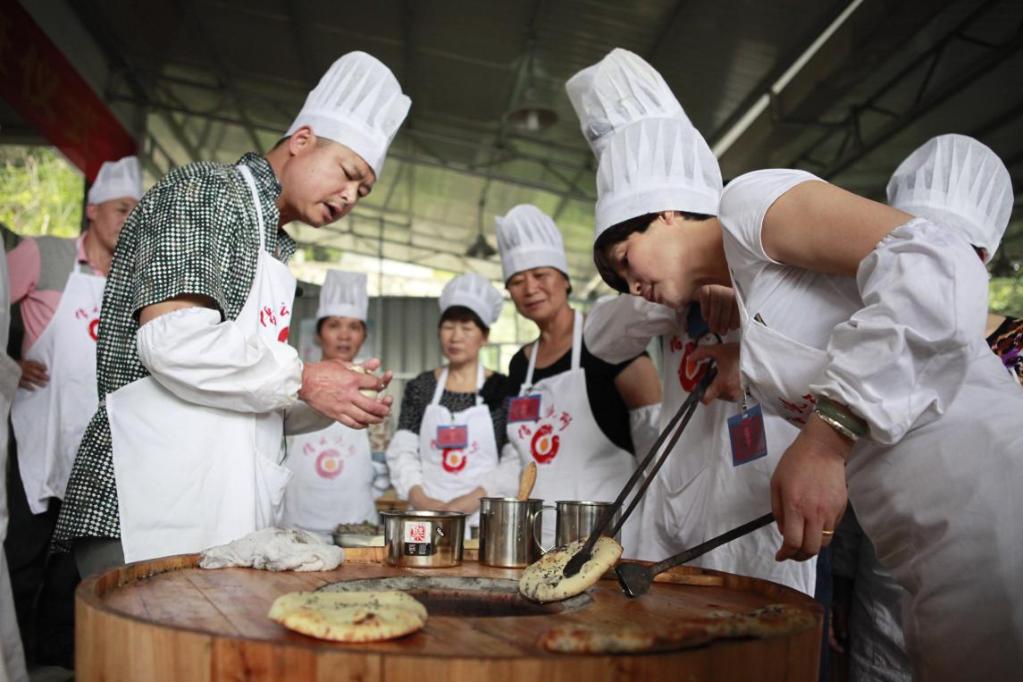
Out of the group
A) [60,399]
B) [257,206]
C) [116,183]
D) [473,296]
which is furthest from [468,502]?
[116,183]

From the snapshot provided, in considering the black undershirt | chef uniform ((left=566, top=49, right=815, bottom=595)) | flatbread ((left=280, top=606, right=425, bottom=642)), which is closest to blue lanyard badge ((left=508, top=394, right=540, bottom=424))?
the black undershirt

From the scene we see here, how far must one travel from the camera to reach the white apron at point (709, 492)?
187cm

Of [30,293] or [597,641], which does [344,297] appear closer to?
[30,293]

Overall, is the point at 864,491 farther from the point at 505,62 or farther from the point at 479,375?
the point at 505,62

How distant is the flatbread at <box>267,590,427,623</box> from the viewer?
1.02 meters

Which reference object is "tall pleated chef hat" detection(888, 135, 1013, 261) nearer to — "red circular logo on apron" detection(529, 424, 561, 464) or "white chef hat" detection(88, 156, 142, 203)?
"red circular logo on apron" detection(529, 424, 561, 464)

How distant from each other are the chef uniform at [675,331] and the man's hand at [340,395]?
64cm

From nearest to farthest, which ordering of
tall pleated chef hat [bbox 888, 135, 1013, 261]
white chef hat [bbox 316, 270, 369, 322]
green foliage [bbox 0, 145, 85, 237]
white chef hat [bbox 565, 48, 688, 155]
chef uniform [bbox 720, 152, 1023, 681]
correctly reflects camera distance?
chef uniform [bbox 720, 152, 1023, 681]
white chef hat [bbox 565, 48, 688, 155]
tall pleated chef hat [bbox 888, 135, 1013, 261]
white chef hat [bbox 316, 270, 369, 322]
green foliage [bbox 0, 145, 85, 237]

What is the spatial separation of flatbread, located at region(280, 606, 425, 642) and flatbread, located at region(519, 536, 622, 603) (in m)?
0.32

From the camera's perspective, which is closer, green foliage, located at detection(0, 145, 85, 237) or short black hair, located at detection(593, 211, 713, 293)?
short black hair, located at detection(593, 211, 713, 293)

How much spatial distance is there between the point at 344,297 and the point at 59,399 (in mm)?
1750

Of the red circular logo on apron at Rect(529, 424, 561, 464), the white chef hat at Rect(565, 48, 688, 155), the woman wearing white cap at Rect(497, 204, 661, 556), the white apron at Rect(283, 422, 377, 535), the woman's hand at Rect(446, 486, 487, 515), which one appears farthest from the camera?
the white apron at Rect(283, 422, 377, 535)

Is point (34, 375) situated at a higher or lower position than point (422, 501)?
higher

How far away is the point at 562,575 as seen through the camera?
4.35 feet
